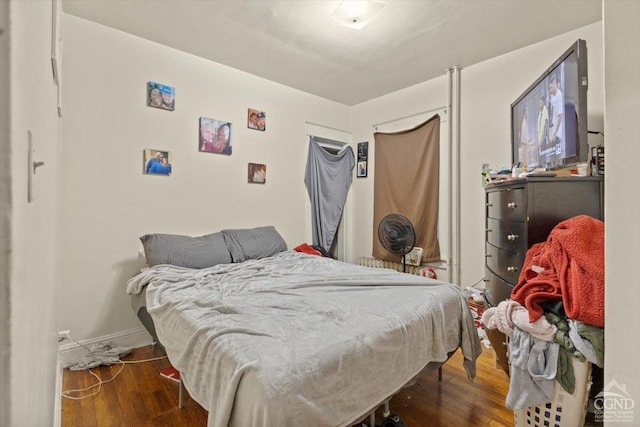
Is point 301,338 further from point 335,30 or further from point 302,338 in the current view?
point 335,30

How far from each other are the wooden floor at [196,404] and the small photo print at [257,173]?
77.0 inches

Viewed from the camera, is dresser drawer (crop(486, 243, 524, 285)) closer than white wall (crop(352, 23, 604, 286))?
Yes

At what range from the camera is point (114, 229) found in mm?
2387

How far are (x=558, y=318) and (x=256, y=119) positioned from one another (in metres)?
3.04

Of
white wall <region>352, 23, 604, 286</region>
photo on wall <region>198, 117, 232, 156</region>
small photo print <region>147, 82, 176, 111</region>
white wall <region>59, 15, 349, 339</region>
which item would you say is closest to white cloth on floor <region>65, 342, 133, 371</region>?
white wall <region>59, 15, 349, 339</region>

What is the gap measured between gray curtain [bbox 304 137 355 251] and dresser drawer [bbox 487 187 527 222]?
1.99 metres

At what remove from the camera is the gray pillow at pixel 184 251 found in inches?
89.1

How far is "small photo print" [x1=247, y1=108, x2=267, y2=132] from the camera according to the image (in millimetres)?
3221

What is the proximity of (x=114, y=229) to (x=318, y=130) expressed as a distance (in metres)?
Result: 2.59

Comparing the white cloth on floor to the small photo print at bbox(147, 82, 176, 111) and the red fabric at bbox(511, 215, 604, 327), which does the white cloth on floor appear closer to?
the small photo print at bbox(147, 82, 176, 111)

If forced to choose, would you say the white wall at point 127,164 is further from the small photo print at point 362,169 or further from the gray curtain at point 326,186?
the small photo print at point 362,169

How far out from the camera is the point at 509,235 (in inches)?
83.7

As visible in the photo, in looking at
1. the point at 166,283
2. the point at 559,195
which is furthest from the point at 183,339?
the point at 559,195

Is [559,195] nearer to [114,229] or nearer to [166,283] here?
[166,283]
